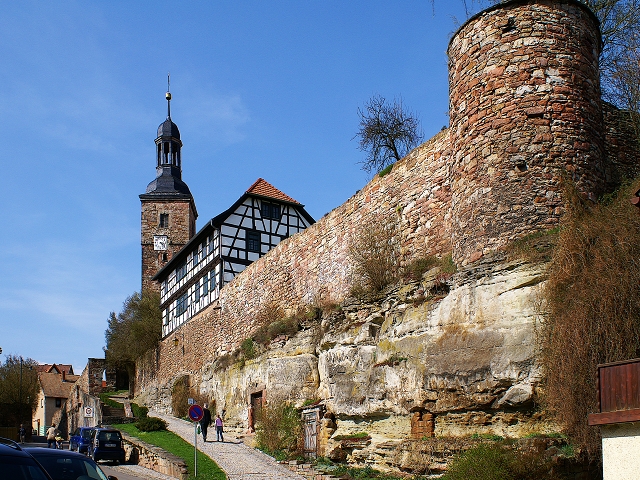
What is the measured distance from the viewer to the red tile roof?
35.3 m

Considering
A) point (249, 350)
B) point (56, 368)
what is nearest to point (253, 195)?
point (249, 350)

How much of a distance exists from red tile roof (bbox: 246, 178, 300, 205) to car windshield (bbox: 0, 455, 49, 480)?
2792 centimetres

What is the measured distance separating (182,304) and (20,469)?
31.5 meters

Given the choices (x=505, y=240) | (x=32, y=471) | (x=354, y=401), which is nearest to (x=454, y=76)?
(x=505, y=240)

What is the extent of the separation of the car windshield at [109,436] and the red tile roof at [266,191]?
14.8 m

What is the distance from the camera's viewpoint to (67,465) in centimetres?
1065

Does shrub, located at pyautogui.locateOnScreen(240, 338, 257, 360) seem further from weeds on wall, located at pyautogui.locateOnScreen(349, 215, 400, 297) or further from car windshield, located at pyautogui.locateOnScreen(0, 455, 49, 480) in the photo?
car windshield, located at pyautogui.locateOnScreen(0, 455, 49, 480)

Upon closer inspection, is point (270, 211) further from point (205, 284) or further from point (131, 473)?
point (131, 473)

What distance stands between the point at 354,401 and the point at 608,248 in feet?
22.3

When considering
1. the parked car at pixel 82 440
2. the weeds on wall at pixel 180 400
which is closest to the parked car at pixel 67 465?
the parked car at pixel 82 440

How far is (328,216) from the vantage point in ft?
78.2

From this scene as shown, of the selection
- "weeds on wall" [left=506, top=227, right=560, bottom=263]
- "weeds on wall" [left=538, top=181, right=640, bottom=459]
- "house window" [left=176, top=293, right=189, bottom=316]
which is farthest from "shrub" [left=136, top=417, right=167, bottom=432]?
"weeds on wall" [left=538, top=181, right=640, bottom=459]

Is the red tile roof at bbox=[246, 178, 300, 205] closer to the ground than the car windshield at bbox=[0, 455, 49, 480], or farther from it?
farther from it

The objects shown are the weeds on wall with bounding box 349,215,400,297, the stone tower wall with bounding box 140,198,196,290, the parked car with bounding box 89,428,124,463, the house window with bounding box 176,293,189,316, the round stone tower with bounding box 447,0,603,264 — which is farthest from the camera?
the stone tower wall with bounding box 140,198,196,290
